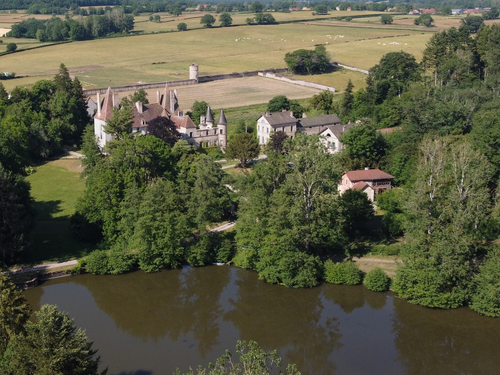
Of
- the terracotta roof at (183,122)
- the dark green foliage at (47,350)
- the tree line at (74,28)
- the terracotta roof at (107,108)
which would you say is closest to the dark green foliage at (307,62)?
the terracotta roof at (183,122)

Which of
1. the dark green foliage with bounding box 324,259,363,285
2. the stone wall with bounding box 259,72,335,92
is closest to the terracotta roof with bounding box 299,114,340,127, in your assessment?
the stone wall with bounding box 259,72,335,92

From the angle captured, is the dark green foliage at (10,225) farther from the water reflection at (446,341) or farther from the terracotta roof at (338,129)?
the terracotta roof at (338,129)

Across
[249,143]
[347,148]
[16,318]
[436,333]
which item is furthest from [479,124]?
[16,318]

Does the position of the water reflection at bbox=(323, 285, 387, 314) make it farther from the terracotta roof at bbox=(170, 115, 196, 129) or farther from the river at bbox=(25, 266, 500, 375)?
the terracotta roof at bbox=(170, 115, 196, 129)

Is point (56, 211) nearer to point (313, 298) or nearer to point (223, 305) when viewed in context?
point (223, 305)

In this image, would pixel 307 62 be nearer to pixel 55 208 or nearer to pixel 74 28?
pixel 74 28
